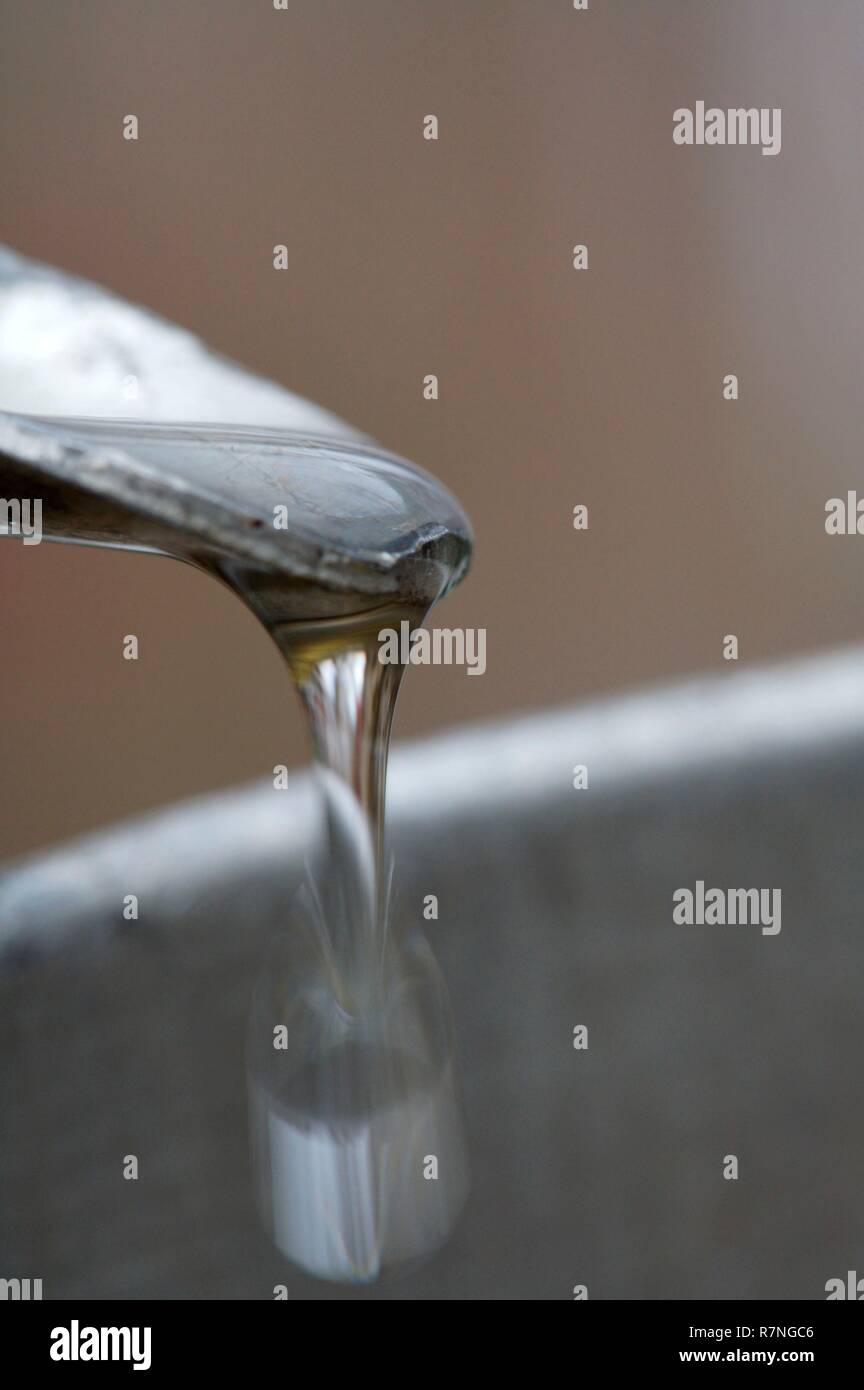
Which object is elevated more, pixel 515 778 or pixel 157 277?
pixel 157 277

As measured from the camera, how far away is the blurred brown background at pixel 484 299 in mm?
854

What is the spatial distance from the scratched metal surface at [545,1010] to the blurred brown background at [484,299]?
1.82 feet

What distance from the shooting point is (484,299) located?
929 millimetres

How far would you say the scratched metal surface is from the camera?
344mm

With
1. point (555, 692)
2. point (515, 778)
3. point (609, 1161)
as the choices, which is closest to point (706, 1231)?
point (609, 1161)

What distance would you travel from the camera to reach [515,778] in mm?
388

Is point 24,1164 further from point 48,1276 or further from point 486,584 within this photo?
point 486,584

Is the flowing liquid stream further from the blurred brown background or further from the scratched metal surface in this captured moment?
the blurred brown background

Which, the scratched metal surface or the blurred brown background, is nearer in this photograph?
the scratched metal surface

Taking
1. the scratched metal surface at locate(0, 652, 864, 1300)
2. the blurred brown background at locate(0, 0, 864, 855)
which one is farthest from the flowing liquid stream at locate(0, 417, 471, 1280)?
the blurred brown background at locate(0, 0, 864, 855)

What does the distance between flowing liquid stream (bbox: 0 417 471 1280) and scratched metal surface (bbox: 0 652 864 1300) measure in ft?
0.10

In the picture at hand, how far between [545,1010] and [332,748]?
0.18 metres

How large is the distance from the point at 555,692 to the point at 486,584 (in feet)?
0.29

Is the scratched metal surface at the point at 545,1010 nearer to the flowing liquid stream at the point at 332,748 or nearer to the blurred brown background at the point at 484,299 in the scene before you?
the flowing liquid stream at the point at 332,748
